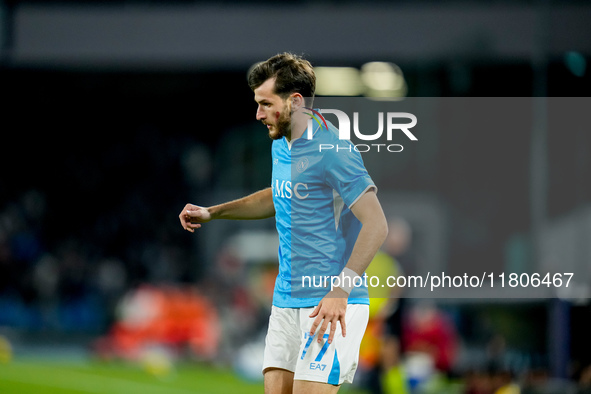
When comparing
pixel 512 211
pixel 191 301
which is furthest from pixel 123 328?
pixel 512 211

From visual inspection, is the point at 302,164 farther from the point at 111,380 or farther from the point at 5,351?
the point at 5,351

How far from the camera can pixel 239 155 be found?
19.4 m

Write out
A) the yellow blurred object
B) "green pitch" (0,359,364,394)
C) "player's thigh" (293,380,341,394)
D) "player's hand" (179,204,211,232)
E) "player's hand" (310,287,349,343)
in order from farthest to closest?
the yellow blurred object → "green pitch" (0,359,364,394) → "player's hand" (179,204,211,232) → "player's thigh" (293,380,341,394) → "player's hand" (310,287,349,343)

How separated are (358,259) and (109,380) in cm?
1000

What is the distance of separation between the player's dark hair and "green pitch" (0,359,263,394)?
7860 millimetres

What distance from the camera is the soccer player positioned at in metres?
3.99

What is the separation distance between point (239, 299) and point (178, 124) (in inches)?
448

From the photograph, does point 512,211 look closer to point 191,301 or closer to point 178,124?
point 191,301

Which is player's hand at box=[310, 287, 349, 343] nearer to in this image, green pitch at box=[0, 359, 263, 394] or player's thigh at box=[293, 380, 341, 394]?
player's thigh at box=[293, 380, 341, 394]

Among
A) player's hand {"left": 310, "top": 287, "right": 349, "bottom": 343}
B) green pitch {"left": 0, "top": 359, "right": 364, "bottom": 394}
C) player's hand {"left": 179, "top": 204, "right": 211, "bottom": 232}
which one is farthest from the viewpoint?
green pitch {"left": 0, "top": 359, "right": 364, "bottom": 394}

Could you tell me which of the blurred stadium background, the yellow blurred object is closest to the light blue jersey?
the blurred stadium background

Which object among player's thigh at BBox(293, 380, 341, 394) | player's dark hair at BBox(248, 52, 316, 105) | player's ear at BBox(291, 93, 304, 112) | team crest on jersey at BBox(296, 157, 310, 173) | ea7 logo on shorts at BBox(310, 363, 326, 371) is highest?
player's dark hair at BBox(248, 52, 316, 105)

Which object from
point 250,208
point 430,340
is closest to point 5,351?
point 430,340

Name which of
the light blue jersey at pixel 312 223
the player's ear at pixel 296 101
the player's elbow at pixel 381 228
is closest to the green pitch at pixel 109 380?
the light blue jersey at pixel 312 223
